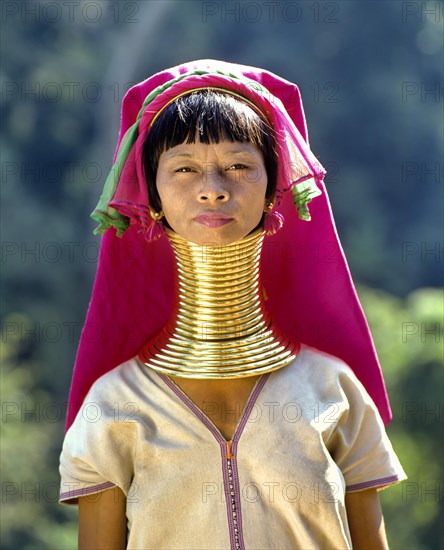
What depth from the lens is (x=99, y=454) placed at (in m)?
2.89

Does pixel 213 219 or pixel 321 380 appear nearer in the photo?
pixel 213 219

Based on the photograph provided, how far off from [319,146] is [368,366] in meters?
8.36

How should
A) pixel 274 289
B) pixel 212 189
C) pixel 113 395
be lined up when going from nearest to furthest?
pixel 212 189, pixel 113 395, pixel 274 289

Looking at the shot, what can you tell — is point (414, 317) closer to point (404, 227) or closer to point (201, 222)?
point (404, 227)

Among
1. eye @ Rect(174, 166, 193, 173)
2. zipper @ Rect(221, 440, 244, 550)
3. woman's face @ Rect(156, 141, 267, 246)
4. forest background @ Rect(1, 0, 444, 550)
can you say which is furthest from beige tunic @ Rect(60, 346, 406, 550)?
forest background @ Rect(1, 0, 444, 550)

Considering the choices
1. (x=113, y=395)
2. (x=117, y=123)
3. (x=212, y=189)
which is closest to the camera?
(x=212, y=189)

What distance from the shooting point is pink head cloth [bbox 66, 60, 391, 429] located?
3119 millimetres

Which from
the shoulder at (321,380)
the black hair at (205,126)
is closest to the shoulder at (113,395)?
the shoulder at (321,380)

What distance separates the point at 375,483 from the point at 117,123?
23.8 feet

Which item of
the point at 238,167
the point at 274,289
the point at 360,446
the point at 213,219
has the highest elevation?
the point at 238,167

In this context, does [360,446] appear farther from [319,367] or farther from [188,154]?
[188,154]

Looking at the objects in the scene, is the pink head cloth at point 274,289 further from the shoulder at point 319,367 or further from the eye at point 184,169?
the eye at point 184,169

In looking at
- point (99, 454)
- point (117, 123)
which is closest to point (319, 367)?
point (99, 454)

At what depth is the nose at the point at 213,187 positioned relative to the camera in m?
2.82
